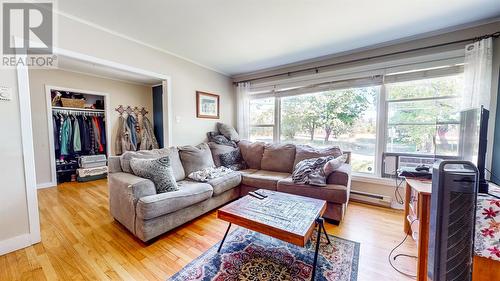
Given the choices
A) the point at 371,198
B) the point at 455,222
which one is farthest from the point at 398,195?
→ the point at 455,222

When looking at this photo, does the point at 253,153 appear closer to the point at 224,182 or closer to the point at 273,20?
the point at 224,182

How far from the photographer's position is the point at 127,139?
444cm

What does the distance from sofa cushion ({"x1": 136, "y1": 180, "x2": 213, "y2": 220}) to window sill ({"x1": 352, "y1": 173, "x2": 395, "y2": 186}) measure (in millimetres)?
2216

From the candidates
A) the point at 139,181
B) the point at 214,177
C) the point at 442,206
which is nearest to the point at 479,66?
the point at 442,206

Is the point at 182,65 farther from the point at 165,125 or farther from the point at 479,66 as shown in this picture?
the point at 479,66

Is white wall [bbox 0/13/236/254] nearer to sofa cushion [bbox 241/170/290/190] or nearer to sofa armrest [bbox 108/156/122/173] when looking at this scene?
sofa armrest [bbox 108/156/122/173]

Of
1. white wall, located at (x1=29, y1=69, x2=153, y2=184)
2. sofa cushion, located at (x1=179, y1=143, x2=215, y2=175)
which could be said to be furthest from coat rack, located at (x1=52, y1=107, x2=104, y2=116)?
sofa cushion, located at (x1=179, y1=143, x2=215, y2=175)

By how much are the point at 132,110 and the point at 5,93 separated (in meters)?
3.07

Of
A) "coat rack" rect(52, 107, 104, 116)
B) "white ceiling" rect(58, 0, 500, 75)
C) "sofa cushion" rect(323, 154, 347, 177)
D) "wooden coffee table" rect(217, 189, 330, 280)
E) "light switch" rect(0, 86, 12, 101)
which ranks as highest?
"white ceiling" rect(58, 0, 500, 75)

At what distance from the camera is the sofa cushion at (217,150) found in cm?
324

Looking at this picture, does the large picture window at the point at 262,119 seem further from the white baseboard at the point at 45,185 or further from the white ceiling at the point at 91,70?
the white baseboard at the point at 45,185

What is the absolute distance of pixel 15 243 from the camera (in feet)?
5.67

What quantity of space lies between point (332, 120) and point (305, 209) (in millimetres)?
2077

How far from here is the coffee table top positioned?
1.33m
